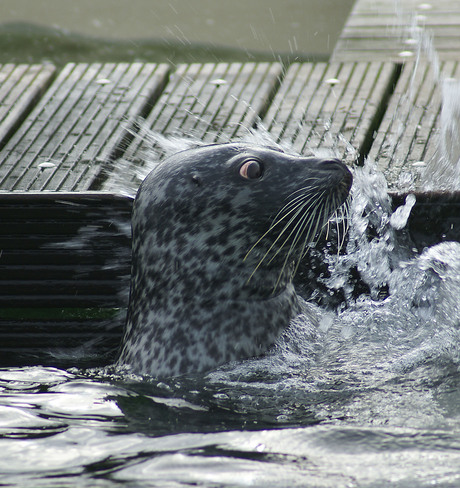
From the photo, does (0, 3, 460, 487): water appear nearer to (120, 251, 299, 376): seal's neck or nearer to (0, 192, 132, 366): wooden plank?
(120, 251, 299, 376): seal's neck

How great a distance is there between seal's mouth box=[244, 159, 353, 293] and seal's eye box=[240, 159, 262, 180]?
17 centimetres

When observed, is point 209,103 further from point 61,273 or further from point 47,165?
point 61,273

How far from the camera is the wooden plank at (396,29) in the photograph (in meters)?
6.46

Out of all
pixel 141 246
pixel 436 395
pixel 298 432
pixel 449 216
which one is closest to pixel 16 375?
pixel 141 246

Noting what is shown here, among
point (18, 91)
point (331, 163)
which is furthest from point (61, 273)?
point (18, 91)

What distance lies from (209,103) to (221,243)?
1985 millimetres

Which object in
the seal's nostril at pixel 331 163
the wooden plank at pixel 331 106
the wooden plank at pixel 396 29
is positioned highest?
the wooden plank at pixel 396 29

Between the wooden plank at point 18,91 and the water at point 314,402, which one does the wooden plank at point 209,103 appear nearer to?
the water at point 314,402

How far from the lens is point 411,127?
471cm

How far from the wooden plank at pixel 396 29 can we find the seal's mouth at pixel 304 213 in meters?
2.85

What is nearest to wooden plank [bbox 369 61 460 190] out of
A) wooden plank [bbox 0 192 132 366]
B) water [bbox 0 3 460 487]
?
water [bbox 0 3 460 487]

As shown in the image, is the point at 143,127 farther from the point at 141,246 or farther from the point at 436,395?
the point at 436,395

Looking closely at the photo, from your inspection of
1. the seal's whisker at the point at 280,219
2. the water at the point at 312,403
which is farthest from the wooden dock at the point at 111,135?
the seal's whisker at the point at 280,219

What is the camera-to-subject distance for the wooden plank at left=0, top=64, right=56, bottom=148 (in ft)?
16.8
